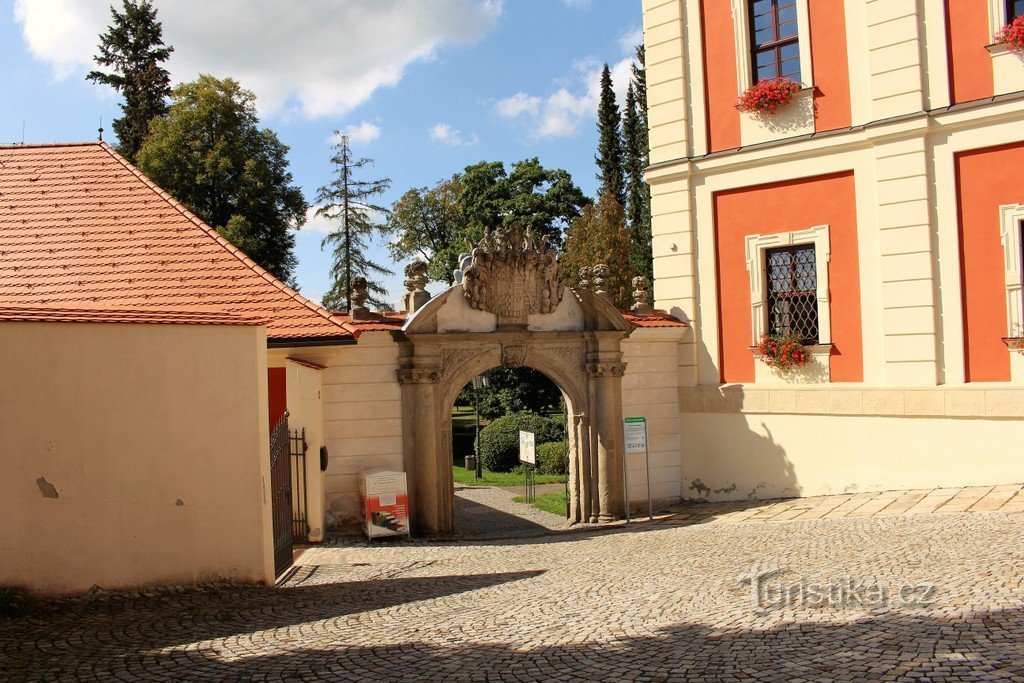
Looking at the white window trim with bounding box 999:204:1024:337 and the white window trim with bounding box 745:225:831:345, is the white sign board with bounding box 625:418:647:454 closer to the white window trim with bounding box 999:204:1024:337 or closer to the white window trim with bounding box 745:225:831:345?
the white window trim with bounding box 745:225:831:345

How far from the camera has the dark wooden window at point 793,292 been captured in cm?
1330

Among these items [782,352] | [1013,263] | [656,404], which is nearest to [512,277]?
[656,404]

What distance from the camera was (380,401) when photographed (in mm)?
12320

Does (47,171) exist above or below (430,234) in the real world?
below

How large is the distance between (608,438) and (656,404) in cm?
123

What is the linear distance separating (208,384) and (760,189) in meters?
9.33

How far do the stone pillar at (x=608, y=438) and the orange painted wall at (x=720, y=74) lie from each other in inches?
161

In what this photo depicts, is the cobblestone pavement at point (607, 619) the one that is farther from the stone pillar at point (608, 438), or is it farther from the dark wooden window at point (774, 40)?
the dark wooden window at point (774, 40)

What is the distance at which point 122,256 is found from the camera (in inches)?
434

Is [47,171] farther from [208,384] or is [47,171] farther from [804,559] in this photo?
[804,559]

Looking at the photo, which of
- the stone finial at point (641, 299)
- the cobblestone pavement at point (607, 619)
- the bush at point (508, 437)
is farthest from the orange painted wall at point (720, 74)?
the bush at point (508, 437)

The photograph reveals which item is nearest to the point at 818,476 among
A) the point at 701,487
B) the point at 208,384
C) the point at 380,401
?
the point at 701,487

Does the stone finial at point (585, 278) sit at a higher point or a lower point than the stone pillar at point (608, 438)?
higher

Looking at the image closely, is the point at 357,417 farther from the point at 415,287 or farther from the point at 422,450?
the point at 415,287
